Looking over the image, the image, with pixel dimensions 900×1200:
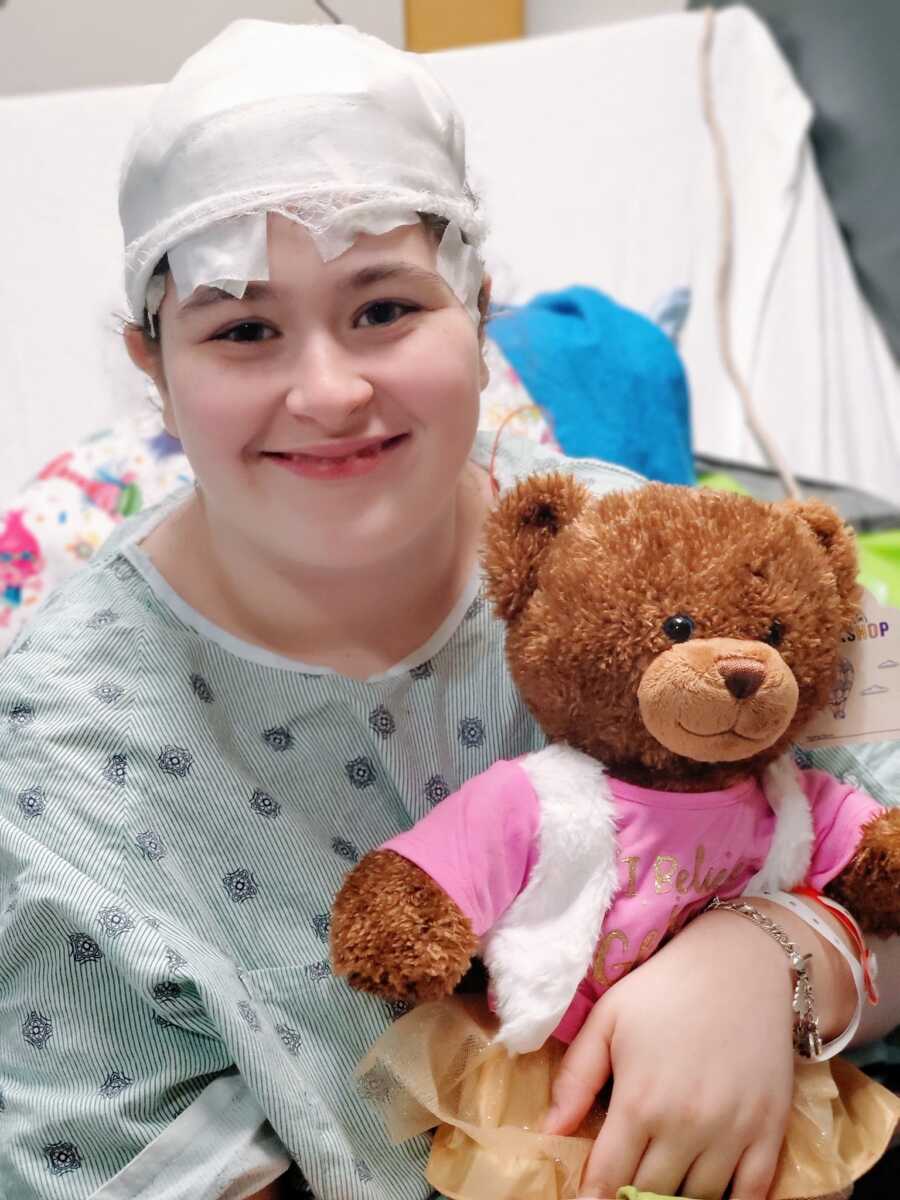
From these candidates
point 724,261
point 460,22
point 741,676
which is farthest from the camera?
point 724,261

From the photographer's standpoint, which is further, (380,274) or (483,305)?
(483,305)

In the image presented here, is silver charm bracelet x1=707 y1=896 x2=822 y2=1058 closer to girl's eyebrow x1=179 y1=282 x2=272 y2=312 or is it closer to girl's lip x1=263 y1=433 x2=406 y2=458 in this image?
girl's lip x1=263 y1=433 x2=406 y2=458

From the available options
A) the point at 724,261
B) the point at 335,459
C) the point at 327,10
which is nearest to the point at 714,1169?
the point at 335,459

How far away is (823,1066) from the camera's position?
848 millimetres

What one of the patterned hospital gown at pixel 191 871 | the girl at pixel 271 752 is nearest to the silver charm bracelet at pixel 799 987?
the girl at pixel 271 752

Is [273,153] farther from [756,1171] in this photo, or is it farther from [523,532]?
[756,1171]

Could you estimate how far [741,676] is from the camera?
70cm

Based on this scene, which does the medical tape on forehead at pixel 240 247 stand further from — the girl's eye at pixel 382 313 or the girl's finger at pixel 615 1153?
the girl's finger at pixel 615 1153

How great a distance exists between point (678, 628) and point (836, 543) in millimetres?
156

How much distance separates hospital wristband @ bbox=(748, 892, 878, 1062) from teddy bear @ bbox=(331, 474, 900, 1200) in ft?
0.05

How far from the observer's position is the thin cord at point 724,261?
66.7 inches

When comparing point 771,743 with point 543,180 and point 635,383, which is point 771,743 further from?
point 543,180

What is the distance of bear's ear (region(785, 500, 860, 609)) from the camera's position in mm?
816

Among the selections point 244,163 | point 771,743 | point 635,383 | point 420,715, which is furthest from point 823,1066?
Result: point 635,383
